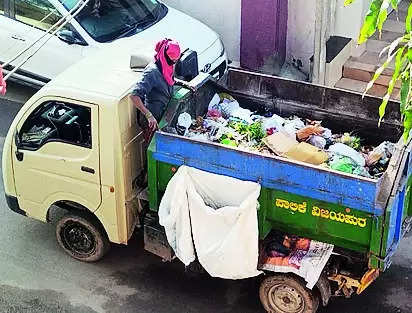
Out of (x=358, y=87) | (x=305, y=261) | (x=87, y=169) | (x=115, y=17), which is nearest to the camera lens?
(x=305, y=261)

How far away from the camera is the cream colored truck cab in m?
7.03

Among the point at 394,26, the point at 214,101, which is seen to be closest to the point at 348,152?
the point at 214,101

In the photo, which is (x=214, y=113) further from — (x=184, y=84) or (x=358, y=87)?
(x=358, y=87)

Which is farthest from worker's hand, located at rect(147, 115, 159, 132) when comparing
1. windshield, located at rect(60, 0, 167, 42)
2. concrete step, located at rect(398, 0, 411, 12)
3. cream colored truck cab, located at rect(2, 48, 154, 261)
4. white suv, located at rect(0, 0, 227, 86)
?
concrete step, located at rect(398, 0, 411, 12)

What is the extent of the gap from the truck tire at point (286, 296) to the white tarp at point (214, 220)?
221 mm

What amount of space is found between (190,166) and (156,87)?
828 mm

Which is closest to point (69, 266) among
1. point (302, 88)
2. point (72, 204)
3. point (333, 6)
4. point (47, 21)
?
point (72, 204)

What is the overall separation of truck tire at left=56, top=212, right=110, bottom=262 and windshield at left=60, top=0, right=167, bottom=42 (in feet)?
10.1

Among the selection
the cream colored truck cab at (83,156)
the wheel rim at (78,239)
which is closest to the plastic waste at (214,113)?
the cream colored truck cab at (83,156)

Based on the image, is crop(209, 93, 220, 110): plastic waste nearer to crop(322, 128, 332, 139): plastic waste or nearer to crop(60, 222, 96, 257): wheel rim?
crop(322, 128, 332, 139): plastic waste

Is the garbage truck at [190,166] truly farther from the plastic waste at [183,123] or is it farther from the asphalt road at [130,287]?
the asphalt road at [130,287]

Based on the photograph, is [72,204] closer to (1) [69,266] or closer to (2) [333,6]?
(1) [69,266]

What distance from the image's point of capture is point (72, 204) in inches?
300

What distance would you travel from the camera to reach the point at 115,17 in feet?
34.1
